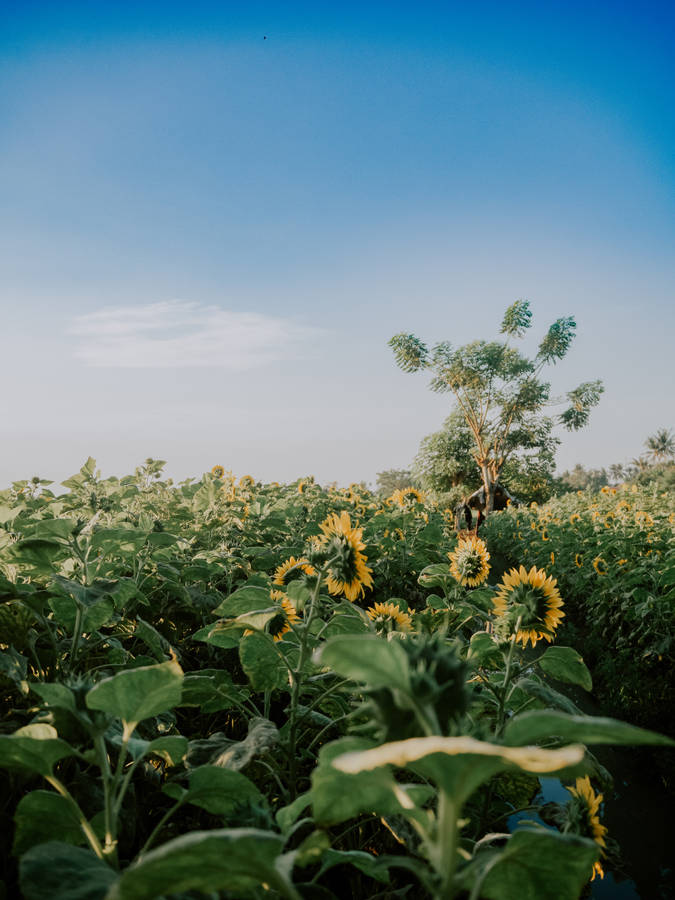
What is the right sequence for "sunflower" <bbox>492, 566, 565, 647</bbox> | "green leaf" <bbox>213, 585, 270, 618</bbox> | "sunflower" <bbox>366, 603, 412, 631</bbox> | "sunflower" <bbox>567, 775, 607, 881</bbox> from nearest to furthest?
"sunflower" <bbox>567, 775, 607, 881</bbox> < "green leaf" <bbox>213, 585, 270, 618</bbox> < "sunflower" <bbox>492, 566, 565, 647</bbox> < "sunflower" <bbox>366, 603, 412, 631</bbox>

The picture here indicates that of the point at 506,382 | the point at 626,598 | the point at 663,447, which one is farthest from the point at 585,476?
the point at 626,598

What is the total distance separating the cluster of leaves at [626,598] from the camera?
3996 millimetres

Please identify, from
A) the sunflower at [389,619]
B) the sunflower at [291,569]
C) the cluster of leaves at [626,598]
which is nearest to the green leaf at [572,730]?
the sunflower at [291,569]

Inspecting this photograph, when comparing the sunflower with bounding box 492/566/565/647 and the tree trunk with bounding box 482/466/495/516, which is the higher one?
the tree trunk with bounding box 482/466/495/516

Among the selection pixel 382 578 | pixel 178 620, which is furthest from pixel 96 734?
pixel 382 578

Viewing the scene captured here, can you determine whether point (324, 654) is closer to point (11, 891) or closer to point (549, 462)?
point (11, 891)

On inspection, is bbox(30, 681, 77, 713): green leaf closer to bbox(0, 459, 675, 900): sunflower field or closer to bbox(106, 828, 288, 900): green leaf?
bbox(0, 459, 675, 900): sunflower field

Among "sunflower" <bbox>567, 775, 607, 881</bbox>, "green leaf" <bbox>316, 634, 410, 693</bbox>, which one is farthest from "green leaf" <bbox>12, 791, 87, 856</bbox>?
"sunflower" <bbox>567, 775, 607, 881</bbox>

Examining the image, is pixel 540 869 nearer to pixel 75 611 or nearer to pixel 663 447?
pixel 75 611

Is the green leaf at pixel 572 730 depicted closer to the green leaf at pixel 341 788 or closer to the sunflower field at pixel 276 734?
the sunflower field at pixel 276 734

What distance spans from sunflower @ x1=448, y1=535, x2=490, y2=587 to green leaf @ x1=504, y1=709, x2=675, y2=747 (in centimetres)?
174

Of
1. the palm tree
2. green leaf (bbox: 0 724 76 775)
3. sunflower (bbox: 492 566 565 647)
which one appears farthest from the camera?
the palm tree

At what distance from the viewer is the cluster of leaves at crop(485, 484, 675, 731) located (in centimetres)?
400

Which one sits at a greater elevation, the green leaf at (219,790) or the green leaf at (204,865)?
the green leaf at (204,865)
